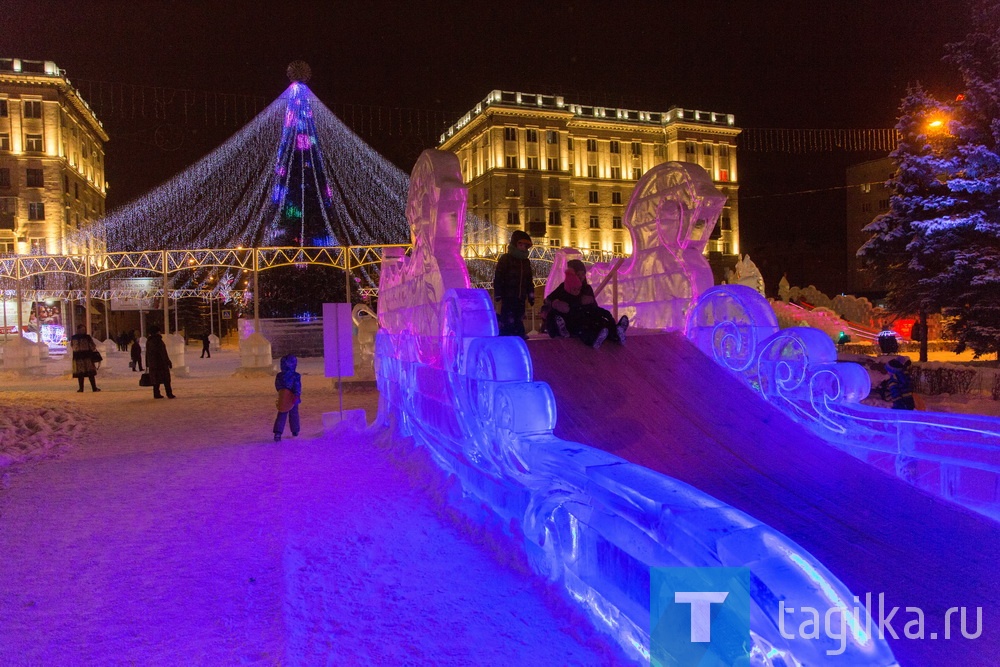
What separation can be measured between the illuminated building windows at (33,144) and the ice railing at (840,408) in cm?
5543

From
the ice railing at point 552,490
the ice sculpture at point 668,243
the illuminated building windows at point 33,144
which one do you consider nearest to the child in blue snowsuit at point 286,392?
the ice railing at point 552,490

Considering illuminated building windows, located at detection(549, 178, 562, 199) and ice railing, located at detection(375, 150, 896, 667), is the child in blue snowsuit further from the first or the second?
illuminated building windows, located at detection(549, 178, 562, 199)

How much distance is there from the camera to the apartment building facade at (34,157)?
153 feet

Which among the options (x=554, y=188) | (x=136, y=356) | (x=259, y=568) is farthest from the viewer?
(x=554, y=188)

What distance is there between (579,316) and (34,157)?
181 ft

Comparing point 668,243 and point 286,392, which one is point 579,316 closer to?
point 668,243

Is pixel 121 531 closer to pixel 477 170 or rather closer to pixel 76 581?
pixel 76 581

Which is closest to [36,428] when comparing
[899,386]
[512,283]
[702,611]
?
[512,283]

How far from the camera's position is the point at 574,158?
6300cm

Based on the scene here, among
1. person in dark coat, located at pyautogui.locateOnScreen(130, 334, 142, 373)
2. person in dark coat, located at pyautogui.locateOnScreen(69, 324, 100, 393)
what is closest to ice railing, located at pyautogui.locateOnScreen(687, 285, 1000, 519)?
person in dark coat, located at pyautogui.locateOnScreen(69, 324, 100, 393)

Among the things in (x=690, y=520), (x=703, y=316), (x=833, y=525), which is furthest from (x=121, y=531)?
(x=703, y=316)

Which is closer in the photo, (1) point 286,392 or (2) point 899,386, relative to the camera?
(2) point 899,386

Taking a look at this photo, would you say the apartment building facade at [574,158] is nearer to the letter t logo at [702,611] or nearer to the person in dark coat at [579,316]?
the person in dark coat at [579,316]

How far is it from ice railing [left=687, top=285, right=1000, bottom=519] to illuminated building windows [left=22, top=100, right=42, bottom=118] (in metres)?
55.7
